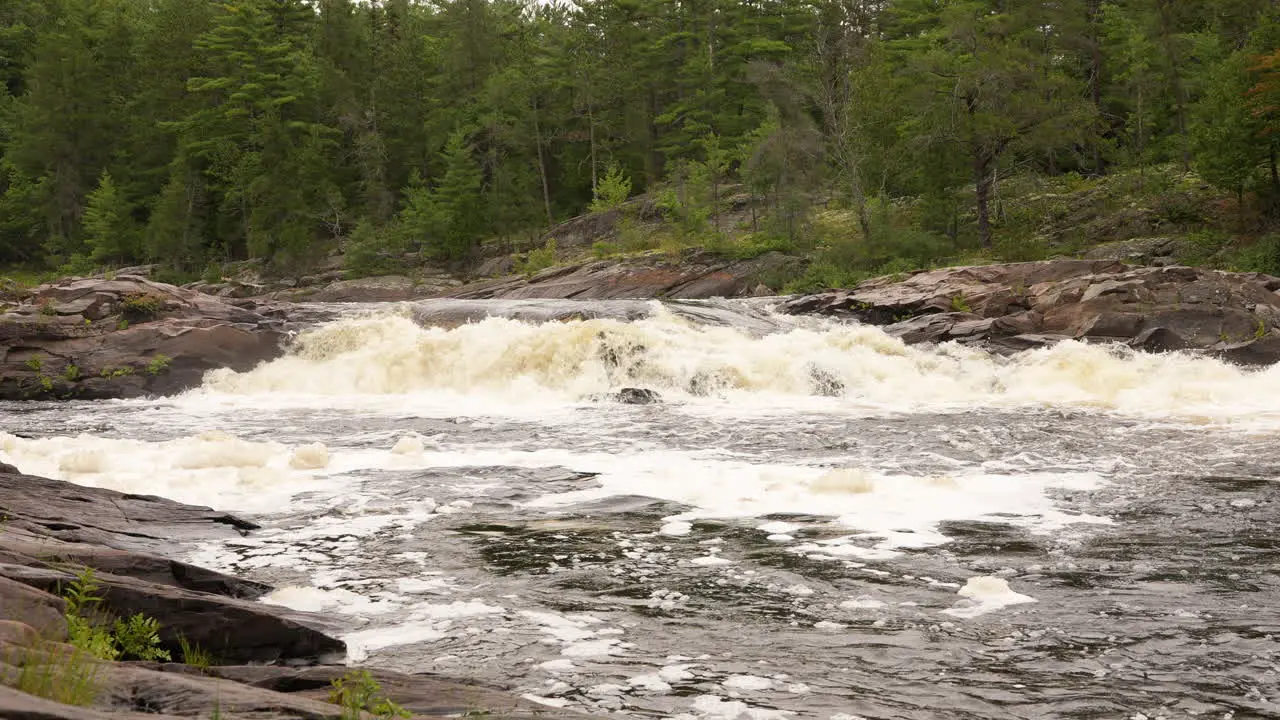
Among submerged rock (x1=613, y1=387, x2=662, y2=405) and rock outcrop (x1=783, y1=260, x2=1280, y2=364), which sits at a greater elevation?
rock outcrop (x1=783, y1=260, x2=1280, y2=364)

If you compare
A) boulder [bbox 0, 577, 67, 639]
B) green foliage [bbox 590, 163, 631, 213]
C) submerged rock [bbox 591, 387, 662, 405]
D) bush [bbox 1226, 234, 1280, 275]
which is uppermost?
green foliage [bbox 590, 163, 631, 213]

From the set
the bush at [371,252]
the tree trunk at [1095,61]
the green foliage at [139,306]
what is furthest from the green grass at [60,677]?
the bush at [371,252]

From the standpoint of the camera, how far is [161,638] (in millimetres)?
4945

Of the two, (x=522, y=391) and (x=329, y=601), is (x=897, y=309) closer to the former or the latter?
(x=522, y=391)

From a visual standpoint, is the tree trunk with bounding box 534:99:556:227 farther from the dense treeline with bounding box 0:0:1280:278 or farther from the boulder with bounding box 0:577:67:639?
the boulder with bounding box 0:577:67:639

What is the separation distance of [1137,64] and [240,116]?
152 ft

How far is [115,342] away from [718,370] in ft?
44.1

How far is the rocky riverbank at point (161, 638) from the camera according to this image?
3480 millimetres

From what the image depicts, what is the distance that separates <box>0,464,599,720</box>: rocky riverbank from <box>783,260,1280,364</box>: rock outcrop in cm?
1792

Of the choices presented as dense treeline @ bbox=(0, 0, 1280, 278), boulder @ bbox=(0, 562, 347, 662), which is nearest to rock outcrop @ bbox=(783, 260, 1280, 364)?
dense treeline @ bbox=(0, 0, 1280, 278)

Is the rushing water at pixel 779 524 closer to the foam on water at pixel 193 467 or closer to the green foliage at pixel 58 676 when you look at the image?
the foam on water at pixel 193 467

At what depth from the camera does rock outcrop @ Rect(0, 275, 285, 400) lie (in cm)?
2138

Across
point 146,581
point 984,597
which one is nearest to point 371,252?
point 146,581

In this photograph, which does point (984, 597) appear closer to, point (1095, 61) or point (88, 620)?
point (88, 620)
